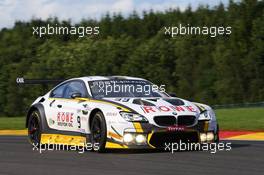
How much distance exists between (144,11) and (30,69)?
51.1ft

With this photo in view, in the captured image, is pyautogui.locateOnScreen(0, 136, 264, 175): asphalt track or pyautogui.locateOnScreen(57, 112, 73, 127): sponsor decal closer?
pyautogui.locateOnScreen(0, 136, 264, 175): asphalt track

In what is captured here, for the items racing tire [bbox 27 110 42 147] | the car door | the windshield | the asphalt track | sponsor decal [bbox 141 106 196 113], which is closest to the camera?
the asphalt track

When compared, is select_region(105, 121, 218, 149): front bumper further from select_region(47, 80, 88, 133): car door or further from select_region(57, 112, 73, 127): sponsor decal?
select_region(57, 112, 73, 127): sponsor decal

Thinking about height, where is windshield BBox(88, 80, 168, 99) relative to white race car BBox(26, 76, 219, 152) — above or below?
above

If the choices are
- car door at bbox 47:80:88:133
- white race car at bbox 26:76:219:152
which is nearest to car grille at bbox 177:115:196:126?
white race car at bbox 26:76:219:152

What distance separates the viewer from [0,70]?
81.9 m

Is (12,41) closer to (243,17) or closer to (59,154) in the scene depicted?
(243,17)

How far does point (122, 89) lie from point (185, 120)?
149cm

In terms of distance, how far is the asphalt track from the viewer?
8.36 m

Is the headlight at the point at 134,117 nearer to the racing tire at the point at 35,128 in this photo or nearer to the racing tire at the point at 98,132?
the racing tire at the point at 98,132

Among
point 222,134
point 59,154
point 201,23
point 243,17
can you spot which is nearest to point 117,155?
point 59,154

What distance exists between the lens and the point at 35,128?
41.7 feet

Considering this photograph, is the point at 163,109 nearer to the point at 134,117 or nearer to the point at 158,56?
the point at 134,117

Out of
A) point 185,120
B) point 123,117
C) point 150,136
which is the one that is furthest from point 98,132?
point 185,120
